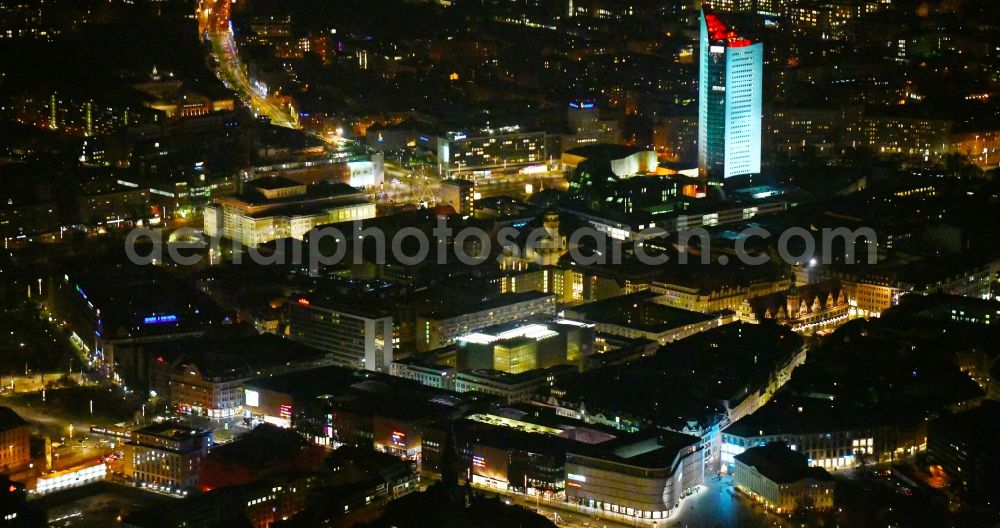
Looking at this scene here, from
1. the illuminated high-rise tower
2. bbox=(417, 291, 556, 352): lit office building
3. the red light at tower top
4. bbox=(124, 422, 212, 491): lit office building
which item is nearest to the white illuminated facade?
bbox=(124, 422, 212, 491): lit office building

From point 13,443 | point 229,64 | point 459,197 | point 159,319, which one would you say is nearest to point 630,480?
point 13,443

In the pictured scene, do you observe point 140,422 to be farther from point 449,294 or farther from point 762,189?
point 762,189

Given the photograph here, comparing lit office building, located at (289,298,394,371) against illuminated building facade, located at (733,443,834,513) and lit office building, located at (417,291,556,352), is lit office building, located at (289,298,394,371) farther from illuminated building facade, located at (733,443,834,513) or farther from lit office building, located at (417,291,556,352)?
illuminated building facade, located at (733,443,834,513)

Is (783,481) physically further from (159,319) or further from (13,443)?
(159,319)

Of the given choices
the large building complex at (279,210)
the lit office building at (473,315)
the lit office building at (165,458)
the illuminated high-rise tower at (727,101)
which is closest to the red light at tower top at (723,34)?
the illuminated high-rise tower at (727,101)

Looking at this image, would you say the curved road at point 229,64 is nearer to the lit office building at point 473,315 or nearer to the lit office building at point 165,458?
the lit office building at point 473,315

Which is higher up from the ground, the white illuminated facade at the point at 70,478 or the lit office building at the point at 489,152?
the lit office building at the point at 489,152

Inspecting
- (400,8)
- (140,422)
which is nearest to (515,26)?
(400,8)
